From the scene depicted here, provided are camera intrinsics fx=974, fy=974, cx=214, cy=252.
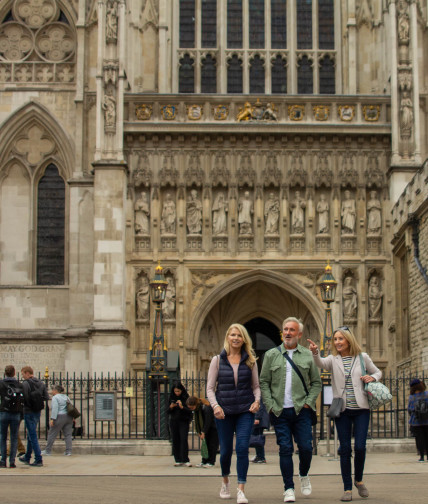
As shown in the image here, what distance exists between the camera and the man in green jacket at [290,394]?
858 cm

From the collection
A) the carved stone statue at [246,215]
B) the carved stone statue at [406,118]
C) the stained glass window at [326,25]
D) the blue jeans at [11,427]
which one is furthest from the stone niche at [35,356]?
the blue jeans at [11,427]

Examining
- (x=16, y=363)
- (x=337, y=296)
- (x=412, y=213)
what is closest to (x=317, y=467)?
(x=412, y=213)

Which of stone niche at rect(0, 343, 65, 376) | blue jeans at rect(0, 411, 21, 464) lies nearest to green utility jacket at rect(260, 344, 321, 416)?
blue jeans at rect(0, 411, 21, 464)

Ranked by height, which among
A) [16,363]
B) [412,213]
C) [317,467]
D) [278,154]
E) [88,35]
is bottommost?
[317,467]

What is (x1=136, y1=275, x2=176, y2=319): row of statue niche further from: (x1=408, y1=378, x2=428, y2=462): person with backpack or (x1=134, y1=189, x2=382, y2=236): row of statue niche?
(x1=408, y1=378, x2=428, y2=462): person with backpack

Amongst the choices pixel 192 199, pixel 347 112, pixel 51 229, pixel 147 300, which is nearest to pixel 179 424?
pixel 147 300

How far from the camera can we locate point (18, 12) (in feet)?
99.3

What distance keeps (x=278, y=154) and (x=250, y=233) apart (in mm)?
2393

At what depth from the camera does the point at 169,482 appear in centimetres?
1141

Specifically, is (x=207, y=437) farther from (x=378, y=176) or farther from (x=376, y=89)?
(x=376, y=89)

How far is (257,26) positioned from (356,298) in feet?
30.7

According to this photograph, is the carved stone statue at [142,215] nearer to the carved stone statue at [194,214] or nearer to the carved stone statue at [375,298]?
the carved stone statue at [194,214]

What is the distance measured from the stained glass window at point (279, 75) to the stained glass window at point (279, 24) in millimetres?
479

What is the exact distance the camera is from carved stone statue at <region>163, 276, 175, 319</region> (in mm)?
26703
